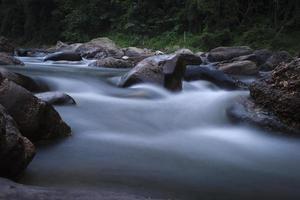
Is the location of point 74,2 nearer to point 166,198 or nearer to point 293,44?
point 293,44

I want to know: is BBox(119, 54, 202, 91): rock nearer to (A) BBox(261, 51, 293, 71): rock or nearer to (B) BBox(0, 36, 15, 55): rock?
(A) BBox(261, 51, 293, 71): rock

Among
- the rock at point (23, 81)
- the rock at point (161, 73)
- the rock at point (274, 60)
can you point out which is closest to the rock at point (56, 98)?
the rock at point (23, 81)

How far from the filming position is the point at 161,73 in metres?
9.34

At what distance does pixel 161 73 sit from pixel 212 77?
1.03m

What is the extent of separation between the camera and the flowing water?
4.31 metres

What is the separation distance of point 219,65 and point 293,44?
27.3 feet

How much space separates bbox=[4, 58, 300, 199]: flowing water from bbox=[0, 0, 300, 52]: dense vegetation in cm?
1352

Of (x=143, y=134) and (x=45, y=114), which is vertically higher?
(x=45, y=114)

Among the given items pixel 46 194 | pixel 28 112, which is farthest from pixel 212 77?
pixel 46 194

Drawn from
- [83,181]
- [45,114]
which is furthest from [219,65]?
[83,181]

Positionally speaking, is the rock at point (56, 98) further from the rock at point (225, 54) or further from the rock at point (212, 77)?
the rock at point (225, 54)

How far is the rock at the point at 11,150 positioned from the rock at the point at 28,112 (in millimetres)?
856

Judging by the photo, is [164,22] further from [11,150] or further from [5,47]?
[11,150]

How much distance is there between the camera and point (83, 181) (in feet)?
14.0
